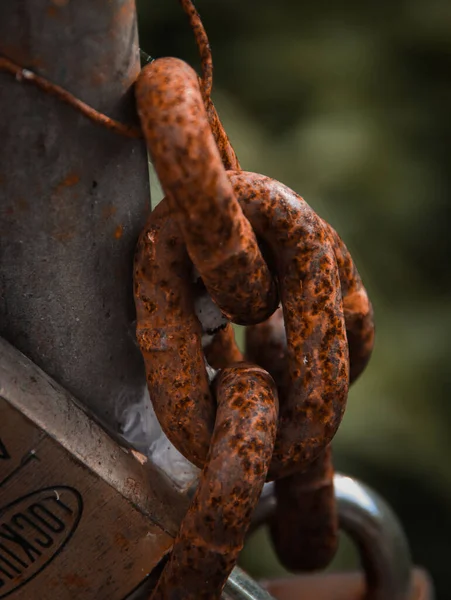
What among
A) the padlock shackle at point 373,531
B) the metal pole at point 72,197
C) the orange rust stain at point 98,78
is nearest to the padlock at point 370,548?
the padlock shackle at point 373,531

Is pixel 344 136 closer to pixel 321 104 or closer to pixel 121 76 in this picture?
pixel 321 104

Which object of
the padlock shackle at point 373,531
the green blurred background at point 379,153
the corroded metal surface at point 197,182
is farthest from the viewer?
the green blurred background at point 379,153

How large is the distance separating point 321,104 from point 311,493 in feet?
3.43

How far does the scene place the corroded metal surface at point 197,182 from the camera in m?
0.49

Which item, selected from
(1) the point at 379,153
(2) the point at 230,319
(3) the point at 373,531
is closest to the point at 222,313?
(2) the point at 230,319

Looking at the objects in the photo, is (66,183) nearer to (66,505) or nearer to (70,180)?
(70,180)

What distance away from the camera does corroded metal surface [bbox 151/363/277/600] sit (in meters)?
0.52

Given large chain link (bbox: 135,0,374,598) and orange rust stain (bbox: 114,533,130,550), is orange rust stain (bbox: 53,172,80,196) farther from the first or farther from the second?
orange rust stain (bbox: 114,533,130,550)

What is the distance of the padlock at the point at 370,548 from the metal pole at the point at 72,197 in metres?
0.25

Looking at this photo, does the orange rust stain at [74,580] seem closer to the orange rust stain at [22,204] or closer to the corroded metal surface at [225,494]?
the corroded metal surface at [225,494]

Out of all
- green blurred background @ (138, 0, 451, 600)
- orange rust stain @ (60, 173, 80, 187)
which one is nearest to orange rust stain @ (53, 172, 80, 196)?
orange rust stain @ (60, 173, 80, 187)

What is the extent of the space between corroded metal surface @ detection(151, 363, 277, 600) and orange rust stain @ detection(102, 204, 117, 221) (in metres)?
0.11

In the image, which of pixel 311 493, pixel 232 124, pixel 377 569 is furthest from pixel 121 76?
pixel 232 124

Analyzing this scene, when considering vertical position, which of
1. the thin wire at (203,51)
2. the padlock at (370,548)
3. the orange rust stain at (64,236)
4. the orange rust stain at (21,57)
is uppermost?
the orange rust stain at (21,57)
